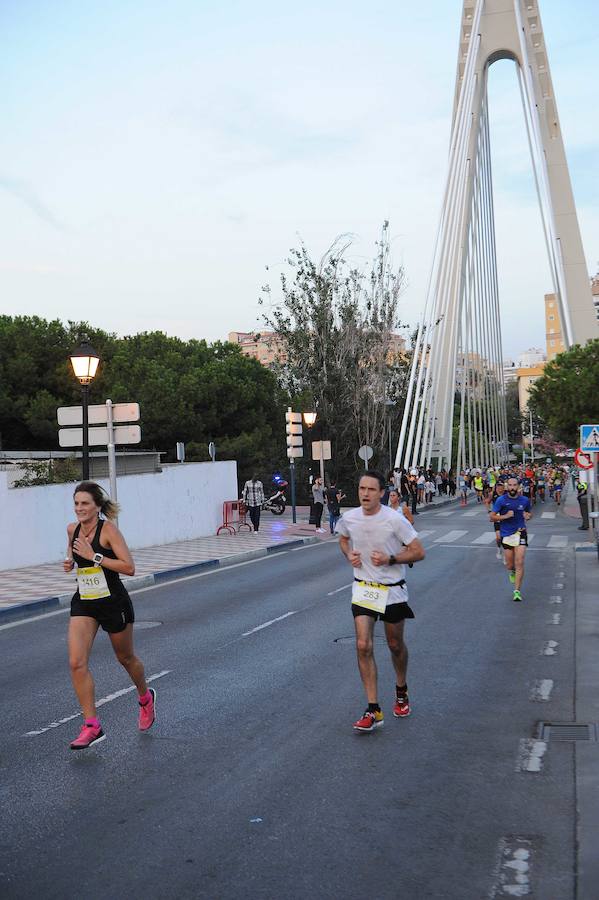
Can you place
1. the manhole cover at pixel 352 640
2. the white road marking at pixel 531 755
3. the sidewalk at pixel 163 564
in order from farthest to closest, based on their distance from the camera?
the sidewalk at pixel 163 564, the manhole cover at pixel 352 640, the white road marking at pixel 531 755

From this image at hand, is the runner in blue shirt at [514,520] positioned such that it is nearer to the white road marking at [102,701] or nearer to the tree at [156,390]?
the white road marking at [102,701]

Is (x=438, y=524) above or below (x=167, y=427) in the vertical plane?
below

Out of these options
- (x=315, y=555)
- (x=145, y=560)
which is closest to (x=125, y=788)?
(x=145, y=560)

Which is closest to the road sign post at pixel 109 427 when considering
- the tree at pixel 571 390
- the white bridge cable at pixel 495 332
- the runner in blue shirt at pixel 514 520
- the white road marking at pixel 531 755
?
the runner in blue shirt at pixel 514 520

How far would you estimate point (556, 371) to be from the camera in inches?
1902

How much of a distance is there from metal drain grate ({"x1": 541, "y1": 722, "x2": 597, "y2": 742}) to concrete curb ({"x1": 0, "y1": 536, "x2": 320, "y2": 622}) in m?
8.90

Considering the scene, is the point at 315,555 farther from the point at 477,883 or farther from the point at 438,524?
the point at 477,883

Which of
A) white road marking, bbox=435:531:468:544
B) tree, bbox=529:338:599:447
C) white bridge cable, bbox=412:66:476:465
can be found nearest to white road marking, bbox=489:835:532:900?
white road marking, bbox=435:531:468:544

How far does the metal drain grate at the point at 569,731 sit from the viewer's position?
6789mm

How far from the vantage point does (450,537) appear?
92.8 ft

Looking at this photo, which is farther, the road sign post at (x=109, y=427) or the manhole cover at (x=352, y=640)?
the road sign post at (x=109, y=427)

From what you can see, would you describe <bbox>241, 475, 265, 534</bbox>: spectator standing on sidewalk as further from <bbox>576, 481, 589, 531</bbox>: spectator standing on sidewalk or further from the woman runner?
the woman runner

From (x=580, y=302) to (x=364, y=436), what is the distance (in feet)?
56.8

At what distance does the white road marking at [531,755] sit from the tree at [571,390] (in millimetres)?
40267
